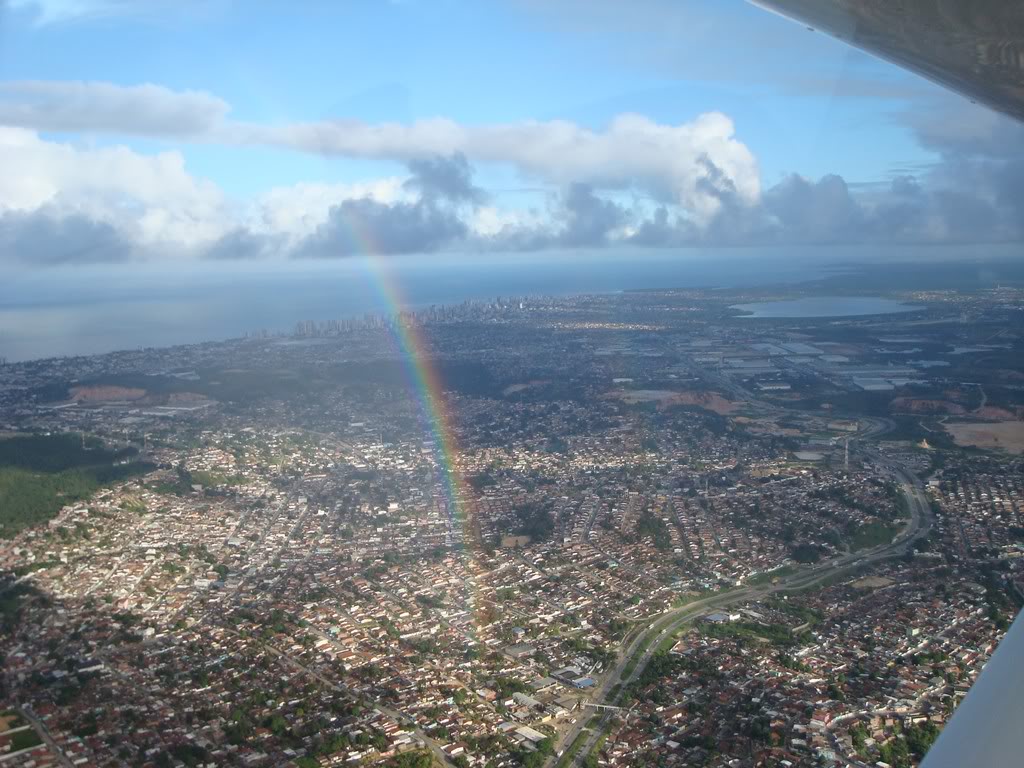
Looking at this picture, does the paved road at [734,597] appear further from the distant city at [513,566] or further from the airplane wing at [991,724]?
the airplane wing at [991,724]

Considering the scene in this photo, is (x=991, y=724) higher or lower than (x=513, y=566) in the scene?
higher

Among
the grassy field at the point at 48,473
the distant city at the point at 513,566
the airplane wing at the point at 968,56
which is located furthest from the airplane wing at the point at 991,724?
the grassy field at the point at 48,473

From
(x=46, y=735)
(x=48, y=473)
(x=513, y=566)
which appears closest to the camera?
(x=46, y=735)

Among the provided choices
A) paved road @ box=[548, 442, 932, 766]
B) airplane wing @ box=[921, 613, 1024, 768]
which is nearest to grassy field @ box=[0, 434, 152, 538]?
paved road @ box=[548, 442, 932, 766]

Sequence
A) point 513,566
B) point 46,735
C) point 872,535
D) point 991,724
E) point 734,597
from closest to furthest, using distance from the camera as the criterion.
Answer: point 991,724 < point 46,735 < point 734,597 < point 513,566 < point 872,535

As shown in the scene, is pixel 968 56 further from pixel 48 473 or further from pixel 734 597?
pixel 48 473

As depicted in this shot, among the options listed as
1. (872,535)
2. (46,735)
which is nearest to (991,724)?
(46,735)

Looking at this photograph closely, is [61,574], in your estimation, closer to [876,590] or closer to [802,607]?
[802,607]
